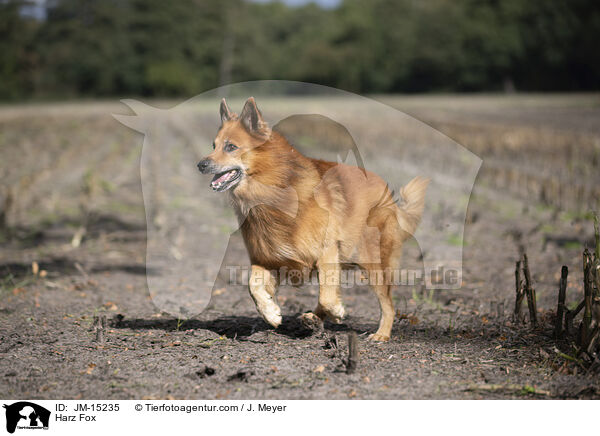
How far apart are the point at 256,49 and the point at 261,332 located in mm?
48722

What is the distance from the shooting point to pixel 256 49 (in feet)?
168

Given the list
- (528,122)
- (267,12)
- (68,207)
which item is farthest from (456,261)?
(267,12)

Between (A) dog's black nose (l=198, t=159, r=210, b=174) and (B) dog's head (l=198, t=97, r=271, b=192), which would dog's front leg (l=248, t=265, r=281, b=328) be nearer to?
(B) dog's head (l=198, t=97, r=271, b=192)

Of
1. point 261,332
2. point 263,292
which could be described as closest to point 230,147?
point 263,292

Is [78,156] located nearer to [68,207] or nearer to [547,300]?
[68,207]

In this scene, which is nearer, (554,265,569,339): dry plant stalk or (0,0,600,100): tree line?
(554,265,569,339): dry plant stalk

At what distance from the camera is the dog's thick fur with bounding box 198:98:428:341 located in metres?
3.96

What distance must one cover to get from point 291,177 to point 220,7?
2264 inches

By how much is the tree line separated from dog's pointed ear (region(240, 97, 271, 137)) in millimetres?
40214

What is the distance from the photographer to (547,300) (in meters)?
6.23

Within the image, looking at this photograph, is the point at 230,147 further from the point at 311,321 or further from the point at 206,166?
the point at 311,321

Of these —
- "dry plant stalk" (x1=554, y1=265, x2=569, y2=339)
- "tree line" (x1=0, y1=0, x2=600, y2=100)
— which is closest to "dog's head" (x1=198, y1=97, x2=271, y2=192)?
A: "dry plant stalk" (x1=554, y1=265, x2=569, y2=339)
